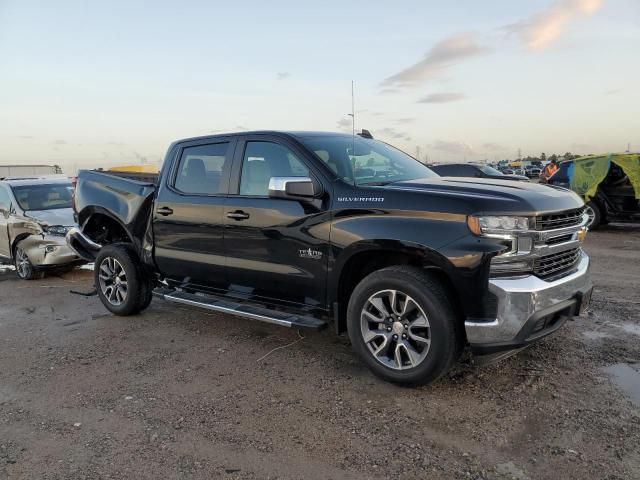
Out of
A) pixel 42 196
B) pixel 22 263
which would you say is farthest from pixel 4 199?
pixel 22 263

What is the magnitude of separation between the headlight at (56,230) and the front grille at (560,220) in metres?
7.40

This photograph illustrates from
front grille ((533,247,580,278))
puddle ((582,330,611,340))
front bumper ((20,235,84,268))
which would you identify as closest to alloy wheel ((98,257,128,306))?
front bumper ((20,235,84,268))

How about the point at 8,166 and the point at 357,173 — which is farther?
the point at 8,166

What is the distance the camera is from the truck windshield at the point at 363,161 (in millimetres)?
4504

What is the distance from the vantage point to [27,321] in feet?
20.8

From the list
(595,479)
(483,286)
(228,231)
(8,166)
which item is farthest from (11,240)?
(8,166)

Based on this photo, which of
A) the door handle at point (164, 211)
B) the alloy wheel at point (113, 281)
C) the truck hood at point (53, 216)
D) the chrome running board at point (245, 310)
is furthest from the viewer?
the truck hood at point (53, 216)

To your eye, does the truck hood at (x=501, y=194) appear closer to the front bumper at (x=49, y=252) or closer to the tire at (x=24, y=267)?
the front bumper at (x=49, y=252)

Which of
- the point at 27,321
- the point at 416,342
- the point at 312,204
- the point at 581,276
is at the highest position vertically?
the point at 312,204

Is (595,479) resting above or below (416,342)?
below

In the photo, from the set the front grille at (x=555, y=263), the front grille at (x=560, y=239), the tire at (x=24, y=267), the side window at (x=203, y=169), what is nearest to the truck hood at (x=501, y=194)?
the front grille at (x=560, y=239)

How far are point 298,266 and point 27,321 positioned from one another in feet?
12.6

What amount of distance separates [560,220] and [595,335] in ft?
5.45

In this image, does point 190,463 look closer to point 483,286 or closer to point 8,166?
point 483,286
